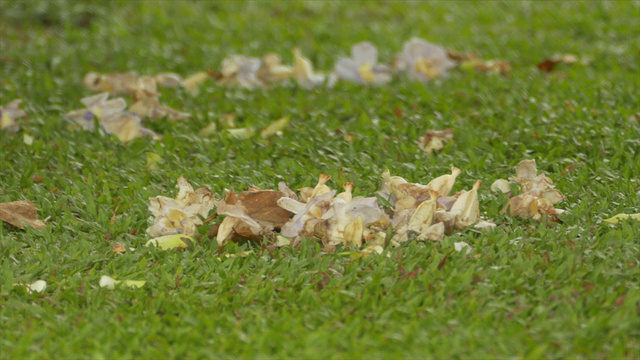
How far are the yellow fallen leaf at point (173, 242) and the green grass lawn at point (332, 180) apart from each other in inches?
2.0

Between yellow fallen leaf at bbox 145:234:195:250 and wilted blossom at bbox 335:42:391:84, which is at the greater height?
yellow fallen leaf at bbox 145:234:195:250

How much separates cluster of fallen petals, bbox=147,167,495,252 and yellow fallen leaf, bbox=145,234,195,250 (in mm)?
55

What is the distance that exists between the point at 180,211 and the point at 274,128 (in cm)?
139

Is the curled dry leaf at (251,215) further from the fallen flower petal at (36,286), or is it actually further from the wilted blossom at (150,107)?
the wilted blossom at (150,107)

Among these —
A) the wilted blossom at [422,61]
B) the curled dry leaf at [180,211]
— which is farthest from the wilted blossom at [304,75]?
the curled dry leaf at [180,211]

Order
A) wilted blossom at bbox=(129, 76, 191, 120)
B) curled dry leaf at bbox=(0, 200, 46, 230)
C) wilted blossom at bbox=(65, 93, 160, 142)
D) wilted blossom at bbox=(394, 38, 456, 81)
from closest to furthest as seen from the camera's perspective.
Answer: curled dry leaf at bbox=(0, 200, 46, 230) → wilted blossom at bbox=(65, 93, 160, 142) → wilted blossom at bbox=(129, 76, 191, 120) → wilted blossom at bbox=(394, 38, 456, 81)

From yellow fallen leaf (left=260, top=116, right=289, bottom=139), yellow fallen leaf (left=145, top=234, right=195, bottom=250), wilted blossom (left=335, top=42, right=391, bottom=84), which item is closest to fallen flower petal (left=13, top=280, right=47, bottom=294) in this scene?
yellow fallen leaf (left=145, top=234, right=195, bottom=250)

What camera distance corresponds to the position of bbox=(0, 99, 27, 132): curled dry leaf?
4621mm

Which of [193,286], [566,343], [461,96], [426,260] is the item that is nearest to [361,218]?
[426,260]

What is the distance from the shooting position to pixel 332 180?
3.80m

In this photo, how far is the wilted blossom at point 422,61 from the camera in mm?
5535

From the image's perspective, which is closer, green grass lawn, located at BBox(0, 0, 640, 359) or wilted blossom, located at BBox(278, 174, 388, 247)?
green grass lawn, located at BBox(0, 0, 640, 359)

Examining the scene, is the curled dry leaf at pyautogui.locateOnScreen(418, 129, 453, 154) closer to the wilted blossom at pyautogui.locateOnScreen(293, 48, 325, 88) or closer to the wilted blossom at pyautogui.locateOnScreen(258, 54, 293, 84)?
the wilted blossom at pyautogui.locateOnScreen(293, 48, 325, 88)

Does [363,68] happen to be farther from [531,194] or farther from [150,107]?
[531,194]
